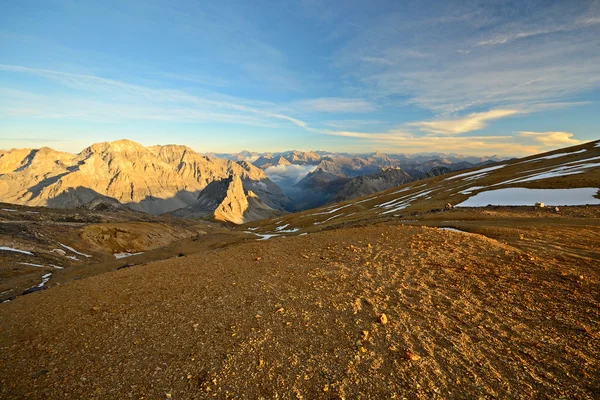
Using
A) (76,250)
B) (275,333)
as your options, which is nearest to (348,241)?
(275,333)

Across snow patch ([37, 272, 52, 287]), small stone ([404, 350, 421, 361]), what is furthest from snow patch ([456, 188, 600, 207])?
snow patch ([37, 272, 52, 287])

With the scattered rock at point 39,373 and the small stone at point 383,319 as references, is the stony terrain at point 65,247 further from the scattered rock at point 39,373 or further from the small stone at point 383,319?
the small stone at point 383,319

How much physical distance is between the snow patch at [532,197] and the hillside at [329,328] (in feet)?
90.6

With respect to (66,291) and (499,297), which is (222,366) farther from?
(66,291)

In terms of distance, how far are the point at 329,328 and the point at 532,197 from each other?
56.1 meters

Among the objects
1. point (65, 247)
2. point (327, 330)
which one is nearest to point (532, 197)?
point (327, 330)

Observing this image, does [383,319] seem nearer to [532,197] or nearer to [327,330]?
[327,330]

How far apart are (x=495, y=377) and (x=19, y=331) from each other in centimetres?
2043

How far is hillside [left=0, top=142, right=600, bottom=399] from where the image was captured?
8.80m

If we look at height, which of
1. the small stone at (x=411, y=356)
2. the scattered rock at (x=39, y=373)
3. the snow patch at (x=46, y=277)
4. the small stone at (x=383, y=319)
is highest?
the scattered rock at (x=39, y=373)

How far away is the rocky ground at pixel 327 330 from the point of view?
8.78 meters

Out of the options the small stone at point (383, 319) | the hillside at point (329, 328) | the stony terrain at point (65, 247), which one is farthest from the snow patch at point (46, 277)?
the small stone at point (383, 319)

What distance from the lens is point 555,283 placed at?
49.7ft

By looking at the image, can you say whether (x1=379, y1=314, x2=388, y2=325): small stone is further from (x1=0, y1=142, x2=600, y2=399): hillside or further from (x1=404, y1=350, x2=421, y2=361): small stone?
(x1=404, y1=350, x2=421, y2=361): small stone
